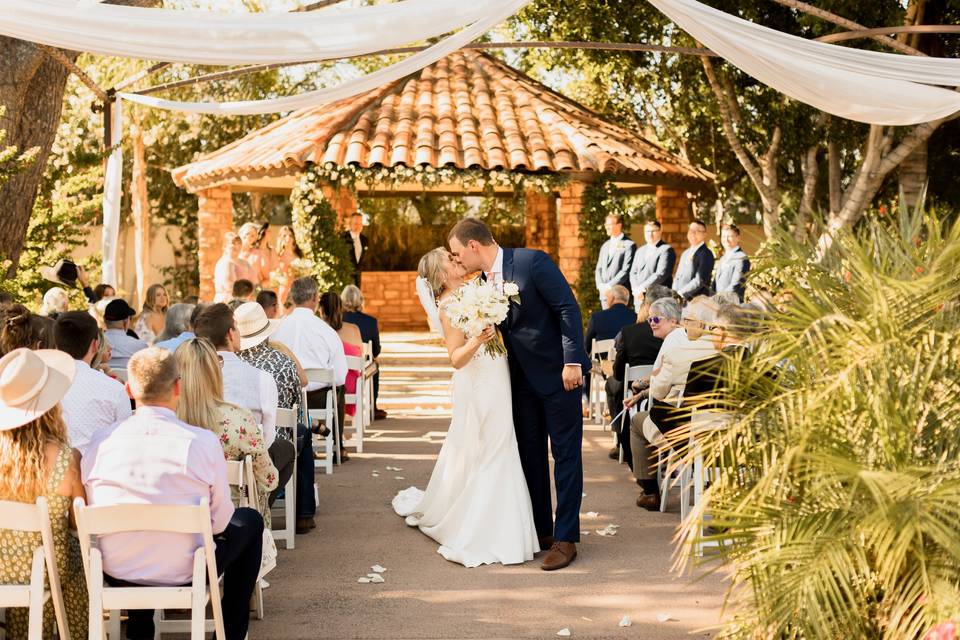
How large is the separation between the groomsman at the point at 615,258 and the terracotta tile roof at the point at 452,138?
1.72 metres

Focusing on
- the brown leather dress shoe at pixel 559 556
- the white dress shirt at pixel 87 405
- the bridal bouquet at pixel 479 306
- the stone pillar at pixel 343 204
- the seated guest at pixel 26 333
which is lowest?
the brown leather dress shoe at pixel 559 556

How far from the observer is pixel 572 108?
1756 cm

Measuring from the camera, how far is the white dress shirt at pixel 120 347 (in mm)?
7938

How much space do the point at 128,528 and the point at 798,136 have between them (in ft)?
48.3

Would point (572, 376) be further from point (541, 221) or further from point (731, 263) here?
point (541, 221)

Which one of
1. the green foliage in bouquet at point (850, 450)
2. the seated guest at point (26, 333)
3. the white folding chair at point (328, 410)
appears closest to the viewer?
the green foliage in bouquet at point (850, 450)

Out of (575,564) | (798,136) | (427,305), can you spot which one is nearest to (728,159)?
(798,136)

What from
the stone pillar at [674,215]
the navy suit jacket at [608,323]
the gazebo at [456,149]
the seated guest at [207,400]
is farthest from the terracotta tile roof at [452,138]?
the seated guest at [207,400]

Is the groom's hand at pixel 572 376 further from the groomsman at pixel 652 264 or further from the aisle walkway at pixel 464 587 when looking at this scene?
the groomsman at pixel 652 264

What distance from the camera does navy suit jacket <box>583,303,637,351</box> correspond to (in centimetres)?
1050

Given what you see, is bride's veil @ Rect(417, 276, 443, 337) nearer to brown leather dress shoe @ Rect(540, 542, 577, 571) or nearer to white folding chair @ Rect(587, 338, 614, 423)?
brown leather dress shoe @ Rect(540, 542, 577, 571)

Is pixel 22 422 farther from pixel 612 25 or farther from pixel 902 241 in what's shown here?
pixel 612 25

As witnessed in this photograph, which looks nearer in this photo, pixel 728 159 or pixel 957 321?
pixel 957 321

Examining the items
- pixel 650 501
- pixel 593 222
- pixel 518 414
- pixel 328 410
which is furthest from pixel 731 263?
pixel 518 414
